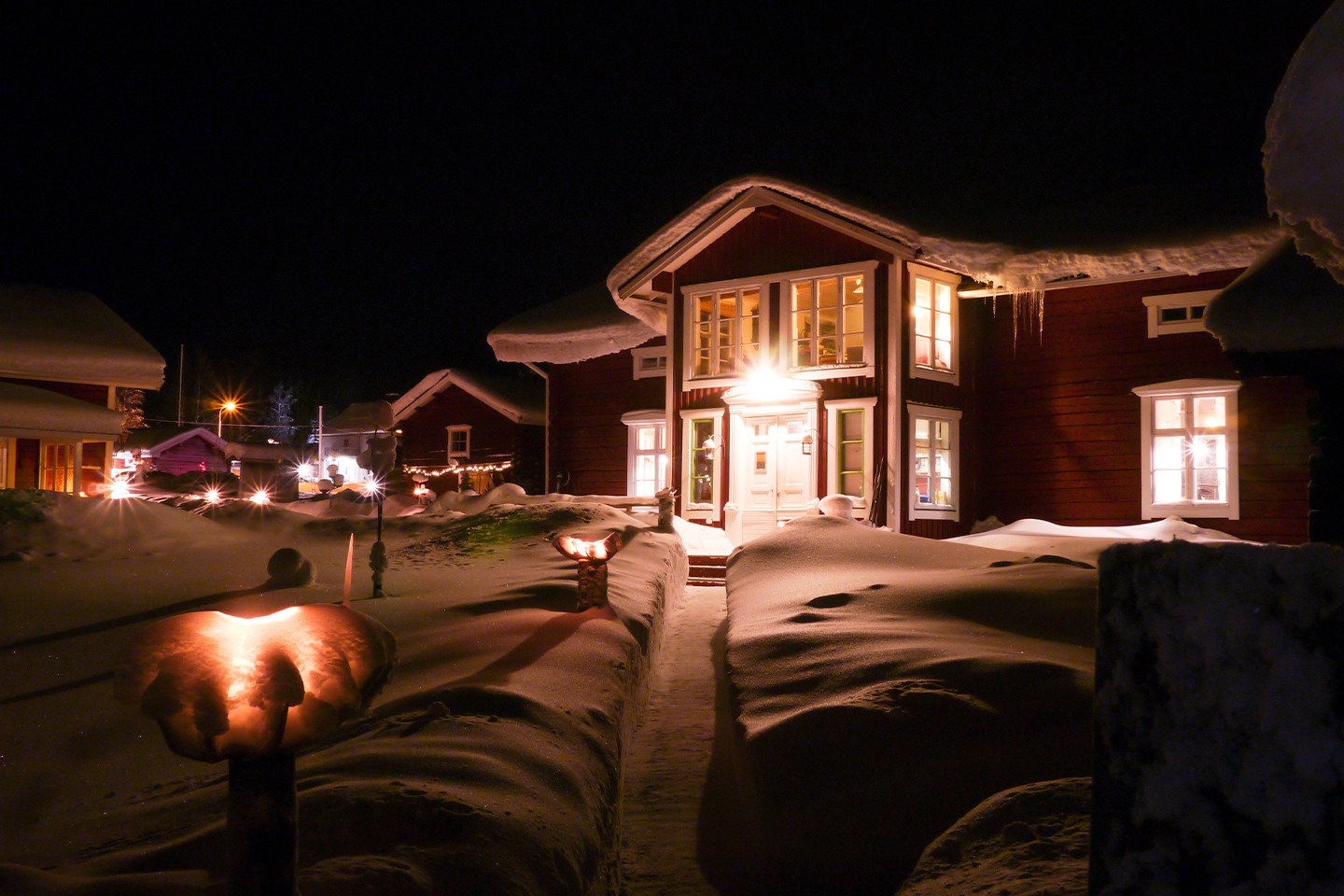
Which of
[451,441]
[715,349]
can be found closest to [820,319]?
[715,349]

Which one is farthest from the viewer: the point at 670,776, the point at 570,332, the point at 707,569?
the point at 570,332

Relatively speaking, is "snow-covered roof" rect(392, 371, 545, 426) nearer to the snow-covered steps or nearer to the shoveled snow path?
the snow-covered steps

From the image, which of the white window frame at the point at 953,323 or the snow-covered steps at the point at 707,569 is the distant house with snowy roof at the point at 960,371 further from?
the snow-covered steps at the point at 707,569

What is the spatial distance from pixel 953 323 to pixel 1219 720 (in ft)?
51.3

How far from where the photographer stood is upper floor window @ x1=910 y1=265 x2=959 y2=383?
51.2ft

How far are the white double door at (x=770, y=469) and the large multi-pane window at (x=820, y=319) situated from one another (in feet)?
3.42

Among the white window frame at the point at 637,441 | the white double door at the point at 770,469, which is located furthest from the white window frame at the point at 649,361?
the white double door at the point at 770,469

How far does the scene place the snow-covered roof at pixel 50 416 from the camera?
1939cm

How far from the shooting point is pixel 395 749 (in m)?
3.79

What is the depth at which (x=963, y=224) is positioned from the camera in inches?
605

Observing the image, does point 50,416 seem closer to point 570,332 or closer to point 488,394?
point 488,394

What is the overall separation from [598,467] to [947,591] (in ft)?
48.9

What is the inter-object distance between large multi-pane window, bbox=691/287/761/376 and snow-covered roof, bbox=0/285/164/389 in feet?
43.8

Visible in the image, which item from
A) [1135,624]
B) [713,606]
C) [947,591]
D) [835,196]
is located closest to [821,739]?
[1135,624]
